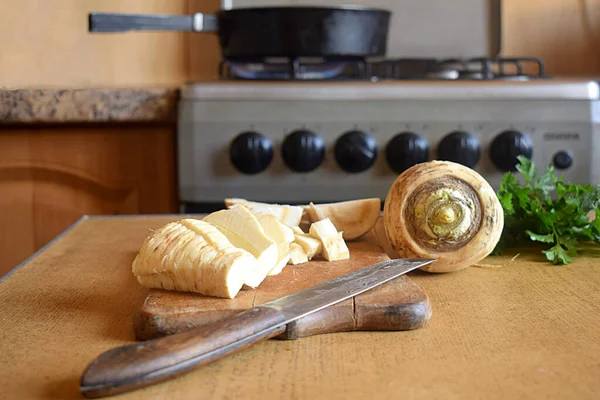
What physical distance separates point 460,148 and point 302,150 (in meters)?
0.33

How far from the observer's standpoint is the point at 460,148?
155 cm

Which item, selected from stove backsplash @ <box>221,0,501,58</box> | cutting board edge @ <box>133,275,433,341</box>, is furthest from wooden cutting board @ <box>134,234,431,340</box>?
stove backsplash @ <box>221,0,501,58</box>

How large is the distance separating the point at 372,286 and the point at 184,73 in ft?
5.18

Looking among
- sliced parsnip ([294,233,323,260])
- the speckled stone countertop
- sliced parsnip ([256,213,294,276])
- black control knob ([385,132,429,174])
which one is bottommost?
sliced parsnip ([294,233,323,260])

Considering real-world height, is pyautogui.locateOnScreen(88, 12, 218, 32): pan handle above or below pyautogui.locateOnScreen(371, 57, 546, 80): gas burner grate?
above

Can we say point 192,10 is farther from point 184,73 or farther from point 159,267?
point 159,267

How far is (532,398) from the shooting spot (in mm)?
509

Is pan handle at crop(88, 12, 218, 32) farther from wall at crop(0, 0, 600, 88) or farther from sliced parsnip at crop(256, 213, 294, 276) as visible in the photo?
sliced parsnip at crop(256, 213, 294, 276)

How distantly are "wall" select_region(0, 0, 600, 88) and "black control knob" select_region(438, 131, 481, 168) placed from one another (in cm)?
73

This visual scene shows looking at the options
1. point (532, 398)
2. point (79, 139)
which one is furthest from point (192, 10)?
point (532, 398)

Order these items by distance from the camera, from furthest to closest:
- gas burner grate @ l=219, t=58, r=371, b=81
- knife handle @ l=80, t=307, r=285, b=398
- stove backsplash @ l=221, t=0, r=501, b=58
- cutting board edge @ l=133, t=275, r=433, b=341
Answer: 1. stove backsplash @ l=221, t=0, r=501, b=58
2. gas burner grate @ l=219, t=58, r=371, b=81
3. cutting board edge @ l=133, t=275, r=433, b=341
4. knife handle @ l=80, t=307, r=285, b=398

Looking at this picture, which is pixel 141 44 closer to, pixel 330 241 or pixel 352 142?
pixel 352 142

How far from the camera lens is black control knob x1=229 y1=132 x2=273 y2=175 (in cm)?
156

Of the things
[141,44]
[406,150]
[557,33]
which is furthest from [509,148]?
[141,44]
